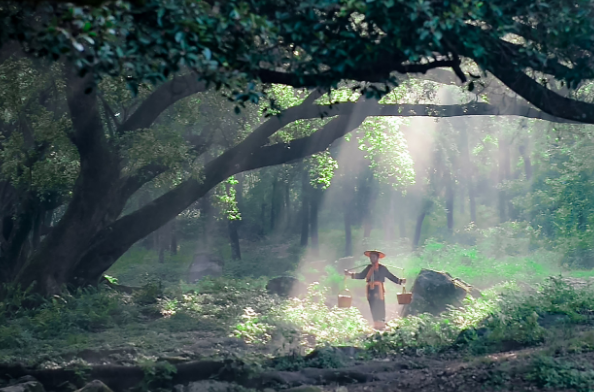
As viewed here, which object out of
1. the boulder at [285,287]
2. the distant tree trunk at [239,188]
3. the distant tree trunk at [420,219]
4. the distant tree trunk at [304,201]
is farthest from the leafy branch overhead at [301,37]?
the distant tree trunk at [420,219]

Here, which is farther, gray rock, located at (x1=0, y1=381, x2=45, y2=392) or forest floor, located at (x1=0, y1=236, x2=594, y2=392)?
forest floor, located at (x1=0, y1=236, x2=594, y2=392)

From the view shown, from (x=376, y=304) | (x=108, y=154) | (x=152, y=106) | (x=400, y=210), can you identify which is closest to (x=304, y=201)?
(x=400, y=210)

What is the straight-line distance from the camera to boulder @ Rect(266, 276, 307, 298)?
19.7m

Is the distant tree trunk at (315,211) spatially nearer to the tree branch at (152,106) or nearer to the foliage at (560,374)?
the tree branch at (152,106)

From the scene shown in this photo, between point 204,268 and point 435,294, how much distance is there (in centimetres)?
1798

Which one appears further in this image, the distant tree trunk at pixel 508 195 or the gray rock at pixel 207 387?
the distant tree trunk at pixel 508 195

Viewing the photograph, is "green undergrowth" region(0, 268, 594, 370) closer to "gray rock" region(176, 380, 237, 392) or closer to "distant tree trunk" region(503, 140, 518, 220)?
"gray rock" region(176, 380, 237, 392)

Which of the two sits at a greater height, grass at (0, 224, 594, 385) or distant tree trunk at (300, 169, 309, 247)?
distant tree trunk at (300, 169, 309, 247)

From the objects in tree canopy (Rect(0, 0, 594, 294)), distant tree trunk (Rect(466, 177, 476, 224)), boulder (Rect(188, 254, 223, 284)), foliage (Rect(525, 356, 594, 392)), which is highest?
tree canopy (Rect(0, 0, 594, 294))

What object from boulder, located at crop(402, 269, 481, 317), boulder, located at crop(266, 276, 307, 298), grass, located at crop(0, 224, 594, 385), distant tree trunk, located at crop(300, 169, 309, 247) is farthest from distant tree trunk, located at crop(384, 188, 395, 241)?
boulder, located at crop(402, 269, 481, 317)

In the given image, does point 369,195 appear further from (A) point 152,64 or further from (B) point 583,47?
(A) point 152,64

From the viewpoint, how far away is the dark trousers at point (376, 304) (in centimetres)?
1562

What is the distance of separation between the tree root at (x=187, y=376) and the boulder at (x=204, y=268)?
22.2m

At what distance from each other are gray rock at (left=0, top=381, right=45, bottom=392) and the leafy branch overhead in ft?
13.8
